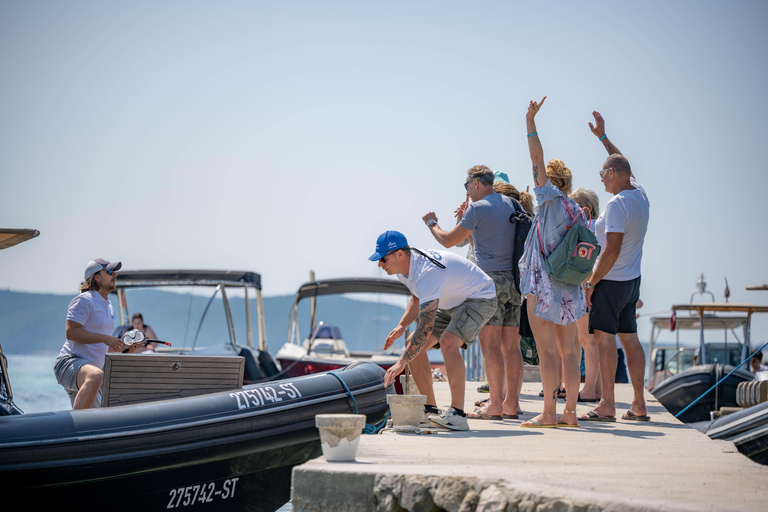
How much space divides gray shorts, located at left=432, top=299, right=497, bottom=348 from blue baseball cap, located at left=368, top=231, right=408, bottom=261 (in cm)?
57

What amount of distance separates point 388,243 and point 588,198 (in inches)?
87.9

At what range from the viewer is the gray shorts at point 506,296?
505 centimetres

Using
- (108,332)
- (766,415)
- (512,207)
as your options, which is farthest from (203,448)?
(766,415)

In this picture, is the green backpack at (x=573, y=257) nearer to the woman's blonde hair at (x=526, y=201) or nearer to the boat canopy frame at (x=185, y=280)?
the woman's blonde hair at (x=526, y=201)

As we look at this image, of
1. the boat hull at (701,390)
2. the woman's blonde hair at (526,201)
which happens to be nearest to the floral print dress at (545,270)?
the woman's blonde hair at (526,201)

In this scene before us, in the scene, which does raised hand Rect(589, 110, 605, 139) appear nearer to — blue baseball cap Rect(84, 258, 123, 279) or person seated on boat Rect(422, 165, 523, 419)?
person seated on boat Rect(422, 165, 523, 419)

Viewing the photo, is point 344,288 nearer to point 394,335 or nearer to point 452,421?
point 394,335

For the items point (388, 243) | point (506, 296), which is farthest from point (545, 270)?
point (388, 243)

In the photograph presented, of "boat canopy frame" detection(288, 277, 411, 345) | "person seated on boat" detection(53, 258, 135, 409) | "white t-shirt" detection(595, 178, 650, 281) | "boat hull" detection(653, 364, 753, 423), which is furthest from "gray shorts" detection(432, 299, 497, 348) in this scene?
"boat canopy frame" detection(288, 277, 411, 345)

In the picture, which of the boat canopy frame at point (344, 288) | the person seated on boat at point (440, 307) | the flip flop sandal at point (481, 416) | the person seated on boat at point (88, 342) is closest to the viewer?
the person seated on boat at point (440, 307)

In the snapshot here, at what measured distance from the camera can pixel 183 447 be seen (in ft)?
14.9

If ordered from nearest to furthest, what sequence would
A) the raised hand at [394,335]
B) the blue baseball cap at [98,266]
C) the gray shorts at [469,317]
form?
the raised hand at [394,335], the gray shorts at [469,317], the blue baseball cap at [98,266]

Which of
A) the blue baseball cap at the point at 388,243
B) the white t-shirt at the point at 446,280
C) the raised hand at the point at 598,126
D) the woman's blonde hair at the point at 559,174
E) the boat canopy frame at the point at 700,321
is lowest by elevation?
the boat canopy frame at the point at 700,321

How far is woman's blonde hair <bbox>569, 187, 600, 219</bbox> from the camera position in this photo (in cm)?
586
